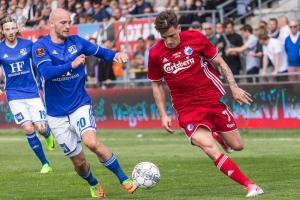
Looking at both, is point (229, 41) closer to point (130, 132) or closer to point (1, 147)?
point (130, 132)

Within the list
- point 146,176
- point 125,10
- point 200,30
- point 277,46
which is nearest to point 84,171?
point 146,176

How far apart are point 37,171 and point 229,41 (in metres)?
10.0

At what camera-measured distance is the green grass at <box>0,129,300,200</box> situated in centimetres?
1317

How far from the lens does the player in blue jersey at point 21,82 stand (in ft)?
57.5

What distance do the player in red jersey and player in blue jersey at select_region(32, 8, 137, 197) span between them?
1.90ft

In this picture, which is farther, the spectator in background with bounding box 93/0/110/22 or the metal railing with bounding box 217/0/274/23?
the spectator in background with bounding box 93/0/110/22

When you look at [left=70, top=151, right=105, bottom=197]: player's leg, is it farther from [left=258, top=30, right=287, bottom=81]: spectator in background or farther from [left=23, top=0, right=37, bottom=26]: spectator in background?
[left=23, top=0, right=37, bottom=26]: spectator in background

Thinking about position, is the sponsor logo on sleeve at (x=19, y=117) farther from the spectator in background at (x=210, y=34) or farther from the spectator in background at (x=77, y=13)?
the spectator in background at (x=77, y=13)

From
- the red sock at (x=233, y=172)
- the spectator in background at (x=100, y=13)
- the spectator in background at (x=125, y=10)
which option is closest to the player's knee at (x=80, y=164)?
the red sock at (x=233, y=172)

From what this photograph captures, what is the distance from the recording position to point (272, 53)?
24797 mm

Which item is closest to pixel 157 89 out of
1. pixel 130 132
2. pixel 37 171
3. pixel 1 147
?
pixel 37 171

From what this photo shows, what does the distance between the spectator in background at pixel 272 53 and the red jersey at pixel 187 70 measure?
12.0m

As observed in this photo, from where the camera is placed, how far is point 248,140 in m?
22.6

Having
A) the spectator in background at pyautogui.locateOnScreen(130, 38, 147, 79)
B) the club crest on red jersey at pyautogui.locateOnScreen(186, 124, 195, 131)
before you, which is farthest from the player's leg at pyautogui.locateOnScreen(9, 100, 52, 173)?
the spectator in background at pyautogui.locateOnScreen(130, 38, 147, 79)
